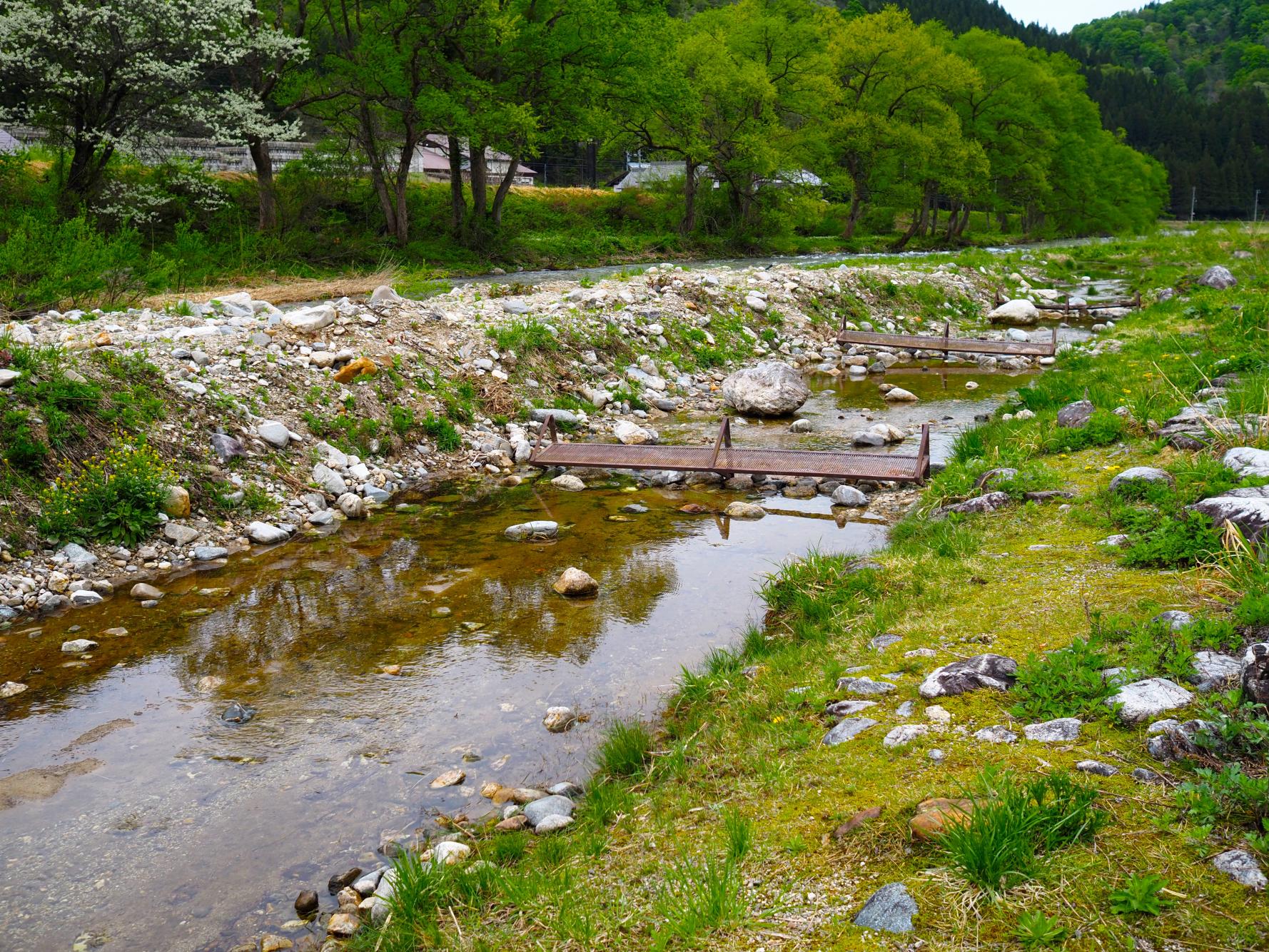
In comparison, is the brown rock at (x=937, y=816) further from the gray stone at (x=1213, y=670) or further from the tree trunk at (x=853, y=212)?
the tree trunk at (x=853, y=212)

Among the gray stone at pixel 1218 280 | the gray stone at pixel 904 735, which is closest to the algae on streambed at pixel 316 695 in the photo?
the gray stone at pixel 904 735

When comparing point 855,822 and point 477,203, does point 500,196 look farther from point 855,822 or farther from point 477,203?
point 855,822

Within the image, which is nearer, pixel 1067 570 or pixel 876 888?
pixel 876 888

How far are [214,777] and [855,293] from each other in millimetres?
20763

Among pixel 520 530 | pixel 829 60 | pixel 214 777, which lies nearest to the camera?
pixel 214 777

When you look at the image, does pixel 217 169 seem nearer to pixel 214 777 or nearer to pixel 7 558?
pixel 7 558

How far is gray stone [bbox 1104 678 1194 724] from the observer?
380cm

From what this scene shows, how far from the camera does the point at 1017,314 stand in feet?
79.3

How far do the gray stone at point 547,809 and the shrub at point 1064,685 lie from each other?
Result: 214cm

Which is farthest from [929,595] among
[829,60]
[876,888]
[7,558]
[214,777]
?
[829,60]

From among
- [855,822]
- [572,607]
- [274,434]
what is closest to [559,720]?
[572,607]

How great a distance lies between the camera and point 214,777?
517 centimetres

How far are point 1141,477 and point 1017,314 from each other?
1899 centimetres

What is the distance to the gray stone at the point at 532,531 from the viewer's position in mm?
9250
